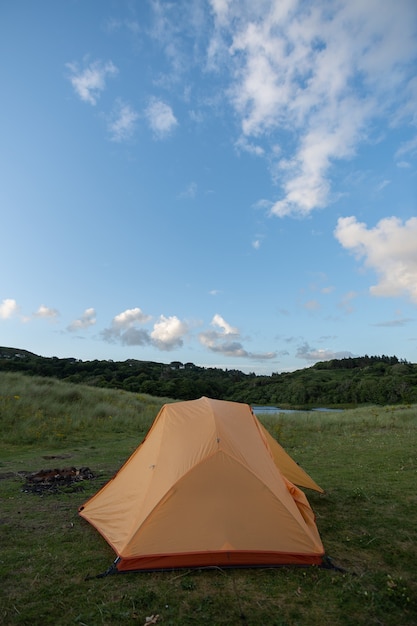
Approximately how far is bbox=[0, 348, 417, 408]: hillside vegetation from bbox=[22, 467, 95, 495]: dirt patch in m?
27.6

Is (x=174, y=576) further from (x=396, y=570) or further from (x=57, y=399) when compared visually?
(x=57, y=399)

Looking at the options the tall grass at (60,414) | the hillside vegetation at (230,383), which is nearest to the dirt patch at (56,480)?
the tall grass at (60,414)

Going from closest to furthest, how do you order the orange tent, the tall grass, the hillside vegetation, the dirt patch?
1. the orange tent
2. the dirt patch
3. the tall grass
4. the hillside vegetation

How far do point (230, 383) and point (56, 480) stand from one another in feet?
181

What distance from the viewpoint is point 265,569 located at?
13.9 feet

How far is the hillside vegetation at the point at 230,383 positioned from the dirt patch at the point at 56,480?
27.6 m

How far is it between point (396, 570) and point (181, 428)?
10.2ft

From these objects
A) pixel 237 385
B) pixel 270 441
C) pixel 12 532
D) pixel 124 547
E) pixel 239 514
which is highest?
pixel 237 385

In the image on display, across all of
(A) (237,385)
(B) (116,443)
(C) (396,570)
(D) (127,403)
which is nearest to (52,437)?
(B) (116,443)

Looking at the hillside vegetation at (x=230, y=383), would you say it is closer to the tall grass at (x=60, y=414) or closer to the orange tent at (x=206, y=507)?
the tall grass at (x=60, y=414)

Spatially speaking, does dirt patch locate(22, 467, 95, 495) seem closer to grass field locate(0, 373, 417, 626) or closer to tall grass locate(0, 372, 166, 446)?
grass field locate(0, 373, 417, 626)

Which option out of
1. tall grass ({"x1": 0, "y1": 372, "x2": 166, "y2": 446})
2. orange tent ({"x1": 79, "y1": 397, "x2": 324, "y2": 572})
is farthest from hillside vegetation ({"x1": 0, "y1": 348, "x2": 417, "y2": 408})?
orange tent ({"x1": 79, "y1": 397, "x2": 324, "y2": 572})

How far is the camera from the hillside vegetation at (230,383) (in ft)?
133

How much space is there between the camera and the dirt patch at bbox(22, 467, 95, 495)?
745 cm
